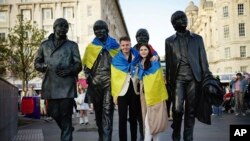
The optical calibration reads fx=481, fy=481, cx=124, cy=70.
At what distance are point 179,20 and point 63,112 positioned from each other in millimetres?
2237

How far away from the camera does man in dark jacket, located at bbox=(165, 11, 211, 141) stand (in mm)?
7129

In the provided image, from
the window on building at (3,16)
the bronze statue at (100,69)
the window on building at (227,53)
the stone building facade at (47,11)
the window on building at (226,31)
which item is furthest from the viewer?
the window on building at (226,31)

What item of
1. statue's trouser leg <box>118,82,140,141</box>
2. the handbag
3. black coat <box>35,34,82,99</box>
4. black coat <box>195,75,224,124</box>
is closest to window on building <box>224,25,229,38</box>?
black coat <box>195,75,224,124</box>

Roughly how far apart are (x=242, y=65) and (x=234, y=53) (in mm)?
2209

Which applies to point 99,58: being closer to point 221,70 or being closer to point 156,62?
point 156,62

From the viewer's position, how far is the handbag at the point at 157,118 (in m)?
6.88

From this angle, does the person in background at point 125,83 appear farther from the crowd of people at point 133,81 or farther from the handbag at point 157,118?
the handbag at point 157,118

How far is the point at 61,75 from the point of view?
675 centimetres

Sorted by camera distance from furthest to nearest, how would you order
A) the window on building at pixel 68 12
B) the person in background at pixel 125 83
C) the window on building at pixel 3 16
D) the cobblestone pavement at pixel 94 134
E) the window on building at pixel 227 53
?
1. the window on building at pixel 227 53
2. the window on building at pixel 3 16
3. the window on building at pixel 68 12
4. the cobblestone pavement at pixel 94 134
5. the person in background at pixel 125 83

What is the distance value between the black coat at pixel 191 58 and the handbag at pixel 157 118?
1.66 feet

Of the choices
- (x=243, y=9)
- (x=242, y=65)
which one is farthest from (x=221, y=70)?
(x=243, y=9)

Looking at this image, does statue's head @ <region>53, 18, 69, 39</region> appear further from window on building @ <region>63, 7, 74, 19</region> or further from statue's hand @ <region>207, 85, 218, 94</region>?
window on building @ <region>63, 7, 74, 19</region>

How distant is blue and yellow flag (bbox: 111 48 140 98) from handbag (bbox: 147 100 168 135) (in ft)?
1.90

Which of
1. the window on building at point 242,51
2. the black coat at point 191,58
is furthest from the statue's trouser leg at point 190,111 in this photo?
the window on building at point 242,51
